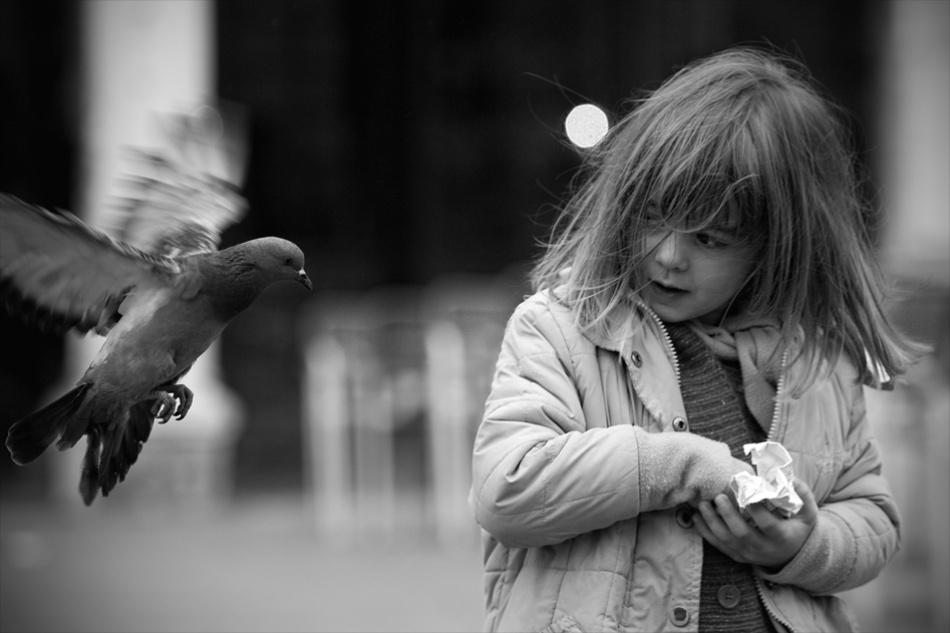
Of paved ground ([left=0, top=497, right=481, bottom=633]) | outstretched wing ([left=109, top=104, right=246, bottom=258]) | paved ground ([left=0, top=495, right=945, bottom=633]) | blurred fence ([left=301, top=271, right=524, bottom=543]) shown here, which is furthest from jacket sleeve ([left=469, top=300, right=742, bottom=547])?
blurred fence ([left=301, top=271, right=524, bottom=543])

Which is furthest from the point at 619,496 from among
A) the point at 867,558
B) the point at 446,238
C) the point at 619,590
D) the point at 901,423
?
the point at 446,238

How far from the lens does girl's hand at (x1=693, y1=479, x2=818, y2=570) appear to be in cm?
170

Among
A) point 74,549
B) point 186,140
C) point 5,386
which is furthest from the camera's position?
point 5,386

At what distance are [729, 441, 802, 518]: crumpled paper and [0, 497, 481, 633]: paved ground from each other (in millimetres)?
3223

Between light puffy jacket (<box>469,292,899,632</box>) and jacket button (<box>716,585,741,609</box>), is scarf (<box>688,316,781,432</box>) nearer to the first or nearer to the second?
light puffy jacket (<box>469,292,899,632</box>)

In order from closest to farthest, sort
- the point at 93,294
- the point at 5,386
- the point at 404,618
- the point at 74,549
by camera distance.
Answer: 1. the point at 93,294
2. the point at 404,618
3. the point at 74,549
4. the point at 5,386

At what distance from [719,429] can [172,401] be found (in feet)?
2.86

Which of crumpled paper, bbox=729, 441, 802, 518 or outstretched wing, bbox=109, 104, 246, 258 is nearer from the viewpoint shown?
crumpled paper, bbox=729, 441, 802, 518

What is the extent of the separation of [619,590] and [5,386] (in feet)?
20.6

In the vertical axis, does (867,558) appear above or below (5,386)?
below

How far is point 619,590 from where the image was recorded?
1725 mm

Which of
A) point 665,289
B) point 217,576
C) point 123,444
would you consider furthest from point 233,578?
point 665,289

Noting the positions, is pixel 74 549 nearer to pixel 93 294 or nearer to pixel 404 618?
pixel 404 618

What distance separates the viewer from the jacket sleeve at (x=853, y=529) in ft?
5.81
